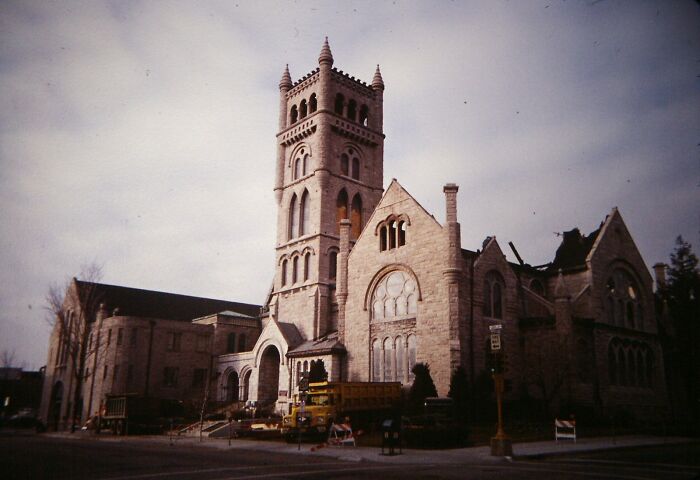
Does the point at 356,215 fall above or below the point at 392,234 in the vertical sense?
above

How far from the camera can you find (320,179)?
54281 millimetres

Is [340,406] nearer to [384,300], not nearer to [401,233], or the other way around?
[384,300]

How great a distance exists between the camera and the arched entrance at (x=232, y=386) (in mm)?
56641

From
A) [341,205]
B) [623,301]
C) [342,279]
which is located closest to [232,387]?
[342,279]

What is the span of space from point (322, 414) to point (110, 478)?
18.7 m

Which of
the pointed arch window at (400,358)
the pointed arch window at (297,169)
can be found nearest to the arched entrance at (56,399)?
the pointed arch window at (297,169)

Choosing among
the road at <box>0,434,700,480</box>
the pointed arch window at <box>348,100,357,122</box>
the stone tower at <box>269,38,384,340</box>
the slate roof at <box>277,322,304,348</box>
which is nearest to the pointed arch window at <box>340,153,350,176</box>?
the stone tower at <box>269,38,384,340</box>

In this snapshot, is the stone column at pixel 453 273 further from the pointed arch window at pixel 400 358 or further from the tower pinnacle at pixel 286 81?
the tower pinnacle at pixel 286 81

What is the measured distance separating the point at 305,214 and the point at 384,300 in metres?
17.7

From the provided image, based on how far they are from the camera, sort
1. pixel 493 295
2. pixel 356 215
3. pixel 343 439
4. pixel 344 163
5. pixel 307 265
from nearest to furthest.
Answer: pixel 343 439
pixel 493 295
pixel 307 265
pixel 356 215
pixel 344 163

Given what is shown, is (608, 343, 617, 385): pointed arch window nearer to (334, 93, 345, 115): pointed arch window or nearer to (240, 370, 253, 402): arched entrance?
(240, 370, 253, 402): arched entrance

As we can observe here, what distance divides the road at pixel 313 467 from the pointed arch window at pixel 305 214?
34361 mm

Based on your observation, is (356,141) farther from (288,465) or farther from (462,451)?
(288,465)

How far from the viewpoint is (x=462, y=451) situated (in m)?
23.3
